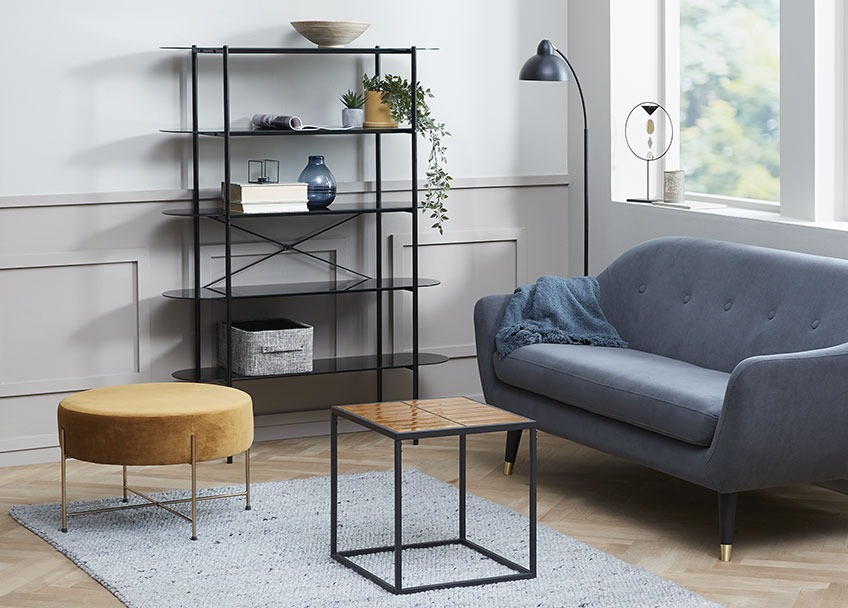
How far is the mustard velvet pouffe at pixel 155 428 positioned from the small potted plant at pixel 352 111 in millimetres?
1503

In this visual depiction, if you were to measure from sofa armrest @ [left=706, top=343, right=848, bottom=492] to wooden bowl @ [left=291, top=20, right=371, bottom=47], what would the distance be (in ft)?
7.30

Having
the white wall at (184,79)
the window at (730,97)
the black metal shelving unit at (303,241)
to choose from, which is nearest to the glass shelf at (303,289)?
the black metal shelving unit at (303,241)

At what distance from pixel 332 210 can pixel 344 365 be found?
650mm

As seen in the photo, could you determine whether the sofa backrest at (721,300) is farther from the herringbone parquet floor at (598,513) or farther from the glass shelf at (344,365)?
the glass shelf at (344,365)

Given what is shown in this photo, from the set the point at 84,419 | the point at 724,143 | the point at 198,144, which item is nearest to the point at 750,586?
the point at 84,419

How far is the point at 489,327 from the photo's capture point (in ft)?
15.6

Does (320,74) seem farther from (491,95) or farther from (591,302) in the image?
(591,302)

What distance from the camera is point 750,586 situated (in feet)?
11.3

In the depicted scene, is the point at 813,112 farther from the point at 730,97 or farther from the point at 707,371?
the point at 707,371

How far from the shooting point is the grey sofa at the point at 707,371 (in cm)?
359

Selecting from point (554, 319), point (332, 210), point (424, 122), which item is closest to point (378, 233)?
point (332, 210)

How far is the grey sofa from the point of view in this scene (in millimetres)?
3594

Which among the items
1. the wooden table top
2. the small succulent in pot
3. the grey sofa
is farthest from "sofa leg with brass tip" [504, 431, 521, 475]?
the small succulent in pot

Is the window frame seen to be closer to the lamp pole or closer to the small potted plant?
the lamp pole
